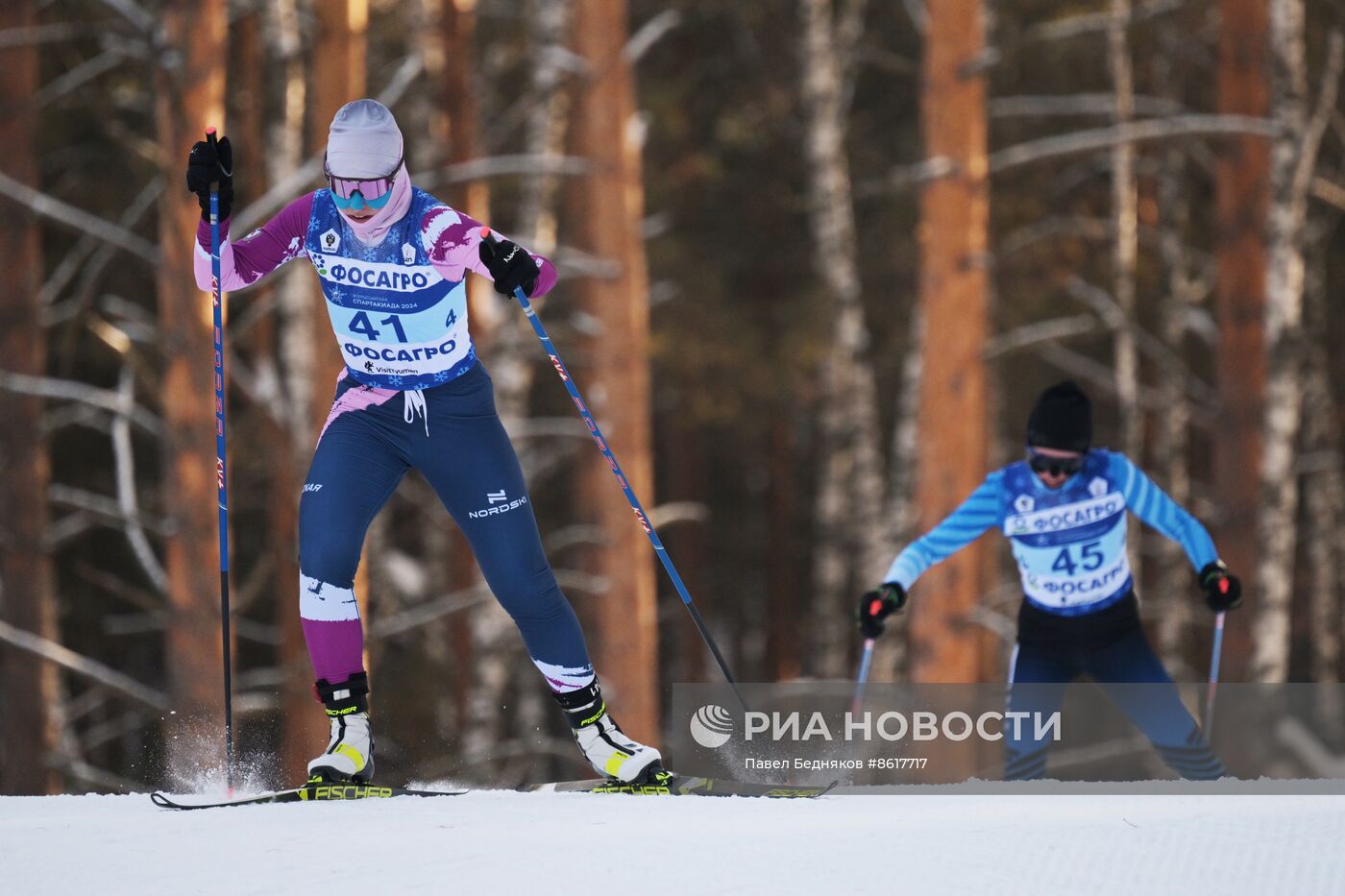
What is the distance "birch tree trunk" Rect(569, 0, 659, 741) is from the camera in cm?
1061

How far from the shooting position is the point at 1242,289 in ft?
36.5

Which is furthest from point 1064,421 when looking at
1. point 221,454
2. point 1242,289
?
point 1242,289

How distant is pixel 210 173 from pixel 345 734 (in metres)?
1.69

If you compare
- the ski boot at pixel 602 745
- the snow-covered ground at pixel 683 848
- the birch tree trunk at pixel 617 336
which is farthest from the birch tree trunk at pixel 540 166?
the snow-covered ground at pixel 683 848

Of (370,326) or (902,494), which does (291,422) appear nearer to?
(370,326)

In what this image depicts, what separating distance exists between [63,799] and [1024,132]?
1415 cm

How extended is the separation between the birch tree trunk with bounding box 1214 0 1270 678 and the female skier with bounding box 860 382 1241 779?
567cm

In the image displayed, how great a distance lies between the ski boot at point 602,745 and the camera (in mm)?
4926

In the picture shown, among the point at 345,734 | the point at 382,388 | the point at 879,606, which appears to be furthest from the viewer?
the point at 879,606

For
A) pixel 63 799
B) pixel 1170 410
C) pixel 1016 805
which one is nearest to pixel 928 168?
pixel 1016 805

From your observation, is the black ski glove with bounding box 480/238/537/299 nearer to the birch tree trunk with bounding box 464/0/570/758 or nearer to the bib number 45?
the bib number 45

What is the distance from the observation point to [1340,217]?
719 inches

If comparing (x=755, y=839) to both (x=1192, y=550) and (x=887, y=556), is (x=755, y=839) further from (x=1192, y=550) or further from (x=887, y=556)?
(x=887, y=556)

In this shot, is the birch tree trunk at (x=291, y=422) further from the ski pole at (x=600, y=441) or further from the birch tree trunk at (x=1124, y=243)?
the birch tree trunk at (x=1124, y=243)
